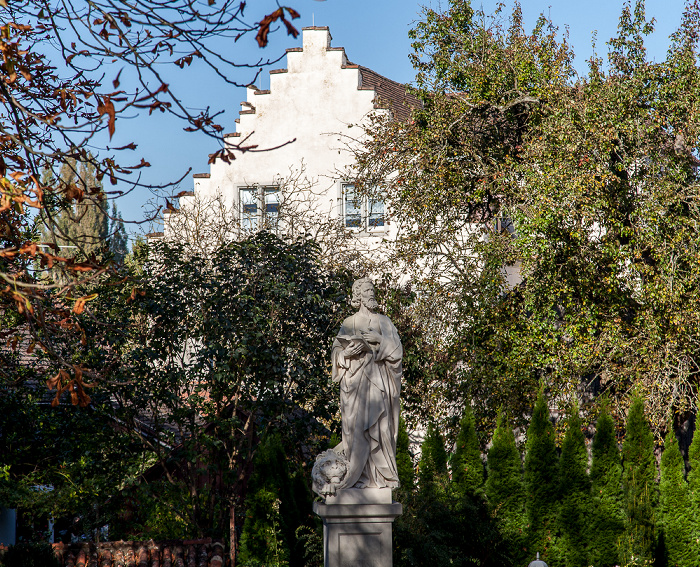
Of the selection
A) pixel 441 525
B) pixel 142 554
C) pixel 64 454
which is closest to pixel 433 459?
pixel 441 525

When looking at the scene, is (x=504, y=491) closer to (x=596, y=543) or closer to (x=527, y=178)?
(x=596, y=543)

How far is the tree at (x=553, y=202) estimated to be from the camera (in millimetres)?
10938

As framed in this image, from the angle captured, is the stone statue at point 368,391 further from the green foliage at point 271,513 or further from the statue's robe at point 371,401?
the green foliage at point 271,513

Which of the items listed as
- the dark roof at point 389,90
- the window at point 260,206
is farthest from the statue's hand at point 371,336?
the dark roof at point 389,90

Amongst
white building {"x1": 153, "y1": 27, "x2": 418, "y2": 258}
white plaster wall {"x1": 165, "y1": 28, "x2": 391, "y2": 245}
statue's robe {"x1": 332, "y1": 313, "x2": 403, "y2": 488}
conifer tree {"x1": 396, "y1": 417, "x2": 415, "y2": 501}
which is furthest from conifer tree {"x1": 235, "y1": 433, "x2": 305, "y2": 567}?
white plaster wall {"x1": 165, "y1": 28, "x2": 391, "y2": 245}

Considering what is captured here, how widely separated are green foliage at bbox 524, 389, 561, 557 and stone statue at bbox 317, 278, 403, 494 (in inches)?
176

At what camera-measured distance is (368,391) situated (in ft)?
23.4

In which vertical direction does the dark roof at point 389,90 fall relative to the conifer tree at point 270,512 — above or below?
above

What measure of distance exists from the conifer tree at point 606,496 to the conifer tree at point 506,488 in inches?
38.0

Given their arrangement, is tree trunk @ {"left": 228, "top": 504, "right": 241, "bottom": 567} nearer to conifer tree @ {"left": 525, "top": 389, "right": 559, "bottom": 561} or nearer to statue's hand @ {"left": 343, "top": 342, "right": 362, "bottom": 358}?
conifer tree @ {"left": 525, "top": 389, "right": 559, "bottom": 561}

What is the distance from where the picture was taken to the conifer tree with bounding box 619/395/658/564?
10.5 meters

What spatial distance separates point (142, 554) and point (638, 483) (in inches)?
257

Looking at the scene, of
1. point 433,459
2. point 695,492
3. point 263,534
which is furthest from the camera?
point 433,459

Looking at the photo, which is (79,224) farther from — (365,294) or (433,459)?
(433,459)
